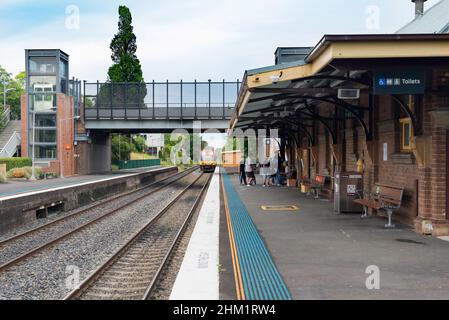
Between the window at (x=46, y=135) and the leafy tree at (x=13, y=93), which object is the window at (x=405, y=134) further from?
the leafy tree at (x=13, y=93)

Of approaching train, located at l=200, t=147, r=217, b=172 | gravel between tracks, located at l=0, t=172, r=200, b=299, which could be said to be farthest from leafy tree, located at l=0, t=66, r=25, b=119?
gravel between tracks, located at l=0, t=172, r=200, b=299

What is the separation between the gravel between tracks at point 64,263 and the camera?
7461 millimetres

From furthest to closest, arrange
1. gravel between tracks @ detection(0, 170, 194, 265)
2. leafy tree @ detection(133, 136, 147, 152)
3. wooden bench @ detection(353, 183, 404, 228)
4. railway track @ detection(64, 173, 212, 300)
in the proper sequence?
1. leafy tree @ detection(133, 136, 147, 152)
2. wooden bench @ detection(353, 183, 404, 228)
3. gravel between tracks @ detection(0, 170, 194, 265)
4. railway track @ detection(64, 173, 212, 300)

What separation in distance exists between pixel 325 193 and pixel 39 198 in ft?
34.2

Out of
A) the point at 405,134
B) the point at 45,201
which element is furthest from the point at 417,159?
the point at 45,201

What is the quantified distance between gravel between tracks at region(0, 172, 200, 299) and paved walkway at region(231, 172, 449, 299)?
3.32 m

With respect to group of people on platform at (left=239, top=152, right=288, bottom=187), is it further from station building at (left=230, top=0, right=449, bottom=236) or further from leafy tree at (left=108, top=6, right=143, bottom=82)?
leafy tree at (left=108, top=6, right=143, bottom=82)

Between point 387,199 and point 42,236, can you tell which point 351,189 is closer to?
point 387,199

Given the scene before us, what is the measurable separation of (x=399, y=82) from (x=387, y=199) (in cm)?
322

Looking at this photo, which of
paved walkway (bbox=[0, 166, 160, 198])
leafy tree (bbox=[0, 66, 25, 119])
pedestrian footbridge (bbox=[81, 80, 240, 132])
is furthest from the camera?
leafy tree (bbox=[0, 66, 25, 119])

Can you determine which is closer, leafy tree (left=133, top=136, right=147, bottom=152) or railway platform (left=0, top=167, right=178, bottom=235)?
railway platform (left=0, top=167, right=178, bottom=235)

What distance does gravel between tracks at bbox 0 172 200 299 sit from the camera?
746cm

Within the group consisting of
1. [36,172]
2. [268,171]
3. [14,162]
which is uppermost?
[14,162]

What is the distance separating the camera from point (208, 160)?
57062 millimetres
